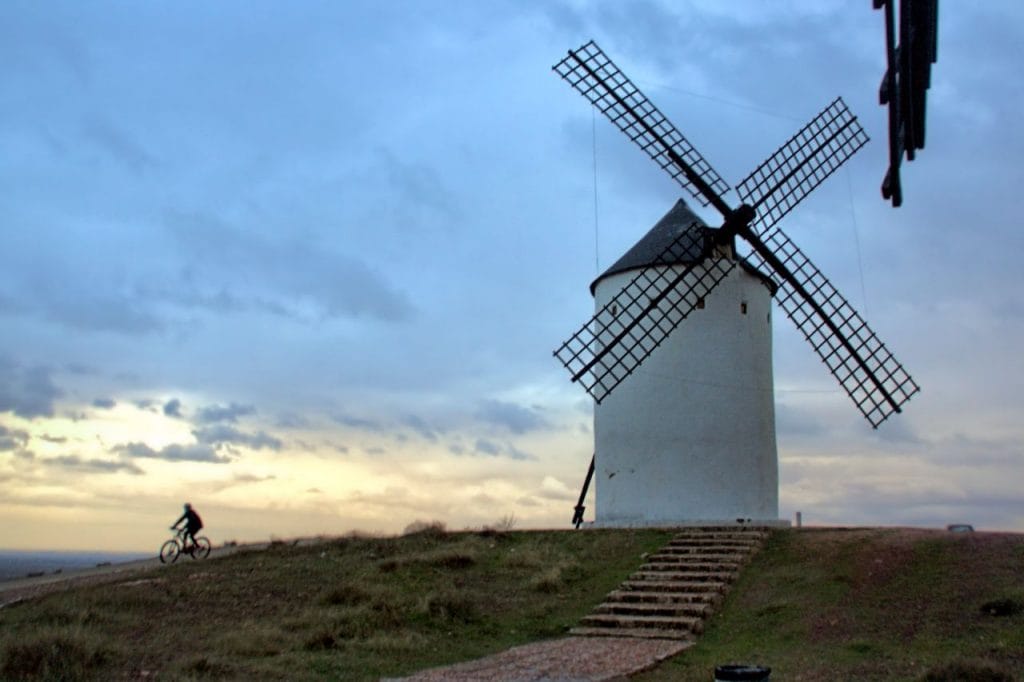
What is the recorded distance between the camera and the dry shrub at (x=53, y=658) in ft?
33.2

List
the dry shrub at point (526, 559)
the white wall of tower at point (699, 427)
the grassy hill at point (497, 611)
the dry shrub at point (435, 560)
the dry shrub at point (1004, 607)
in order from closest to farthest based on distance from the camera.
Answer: the grassy hill at point (497, 611) < the dry shrub at point (1004, 607) < the dry shrub at point (435, 560) < the dry shrub at point (526, 559) < the white wall of tower at point (699, 427)

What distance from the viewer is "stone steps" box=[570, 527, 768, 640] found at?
13211mm

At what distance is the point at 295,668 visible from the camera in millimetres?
10852

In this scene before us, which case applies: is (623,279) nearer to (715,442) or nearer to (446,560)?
(715,442)

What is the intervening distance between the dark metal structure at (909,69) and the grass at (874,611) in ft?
20.2

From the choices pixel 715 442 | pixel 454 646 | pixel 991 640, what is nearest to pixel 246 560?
pixel 454 646

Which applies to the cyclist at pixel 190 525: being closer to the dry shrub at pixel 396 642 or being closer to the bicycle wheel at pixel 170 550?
the bicycle wheel at pixel 170 550

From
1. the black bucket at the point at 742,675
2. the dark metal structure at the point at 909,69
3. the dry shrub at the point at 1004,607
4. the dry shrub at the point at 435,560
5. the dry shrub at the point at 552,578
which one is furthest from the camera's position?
the dry shrub at the point at 435,560

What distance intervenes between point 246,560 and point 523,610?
20.8 ft

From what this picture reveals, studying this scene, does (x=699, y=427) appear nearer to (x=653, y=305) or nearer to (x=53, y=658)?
(x=653, y=305)

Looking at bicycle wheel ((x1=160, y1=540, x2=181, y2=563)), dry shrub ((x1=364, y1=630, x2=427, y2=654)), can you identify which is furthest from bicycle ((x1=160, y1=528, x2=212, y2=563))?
dry shrub ((x1=364, y1=630, x2=427, y2=654))

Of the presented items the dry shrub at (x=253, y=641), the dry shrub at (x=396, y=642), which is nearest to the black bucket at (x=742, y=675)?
the dry shrub at (x=396, y=642)

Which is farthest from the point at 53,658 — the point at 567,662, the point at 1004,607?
the point at 1004,607

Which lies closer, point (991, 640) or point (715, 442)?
point (991, 640)
